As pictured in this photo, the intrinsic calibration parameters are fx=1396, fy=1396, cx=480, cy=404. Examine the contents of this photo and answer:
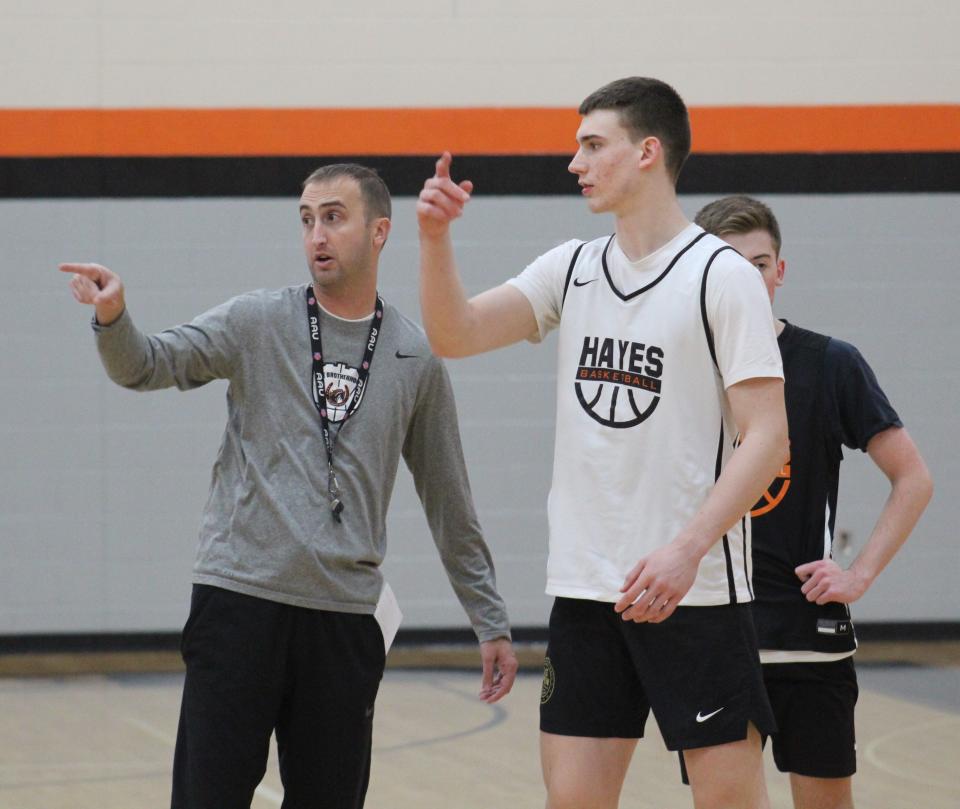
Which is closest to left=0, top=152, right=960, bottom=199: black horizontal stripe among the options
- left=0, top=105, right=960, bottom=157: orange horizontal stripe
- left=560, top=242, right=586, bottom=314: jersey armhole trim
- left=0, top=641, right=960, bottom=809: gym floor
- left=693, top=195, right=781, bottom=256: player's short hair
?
left=0, top=105, right=960, bottom=157: orange horizontal stripe

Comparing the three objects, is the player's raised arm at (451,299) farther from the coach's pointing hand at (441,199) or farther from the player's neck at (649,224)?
the player's neck at (649,224)

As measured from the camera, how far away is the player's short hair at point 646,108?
284 centimetres

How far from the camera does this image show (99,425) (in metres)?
7.72

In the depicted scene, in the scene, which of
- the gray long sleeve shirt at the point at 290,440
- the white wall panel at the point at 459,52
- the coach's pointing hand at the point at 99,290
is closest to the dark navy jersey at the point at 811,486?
the gray long sleeve shirt at the point at 290,440

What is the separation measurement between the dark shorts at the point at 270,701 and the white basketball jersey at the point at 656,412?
0.58 metres

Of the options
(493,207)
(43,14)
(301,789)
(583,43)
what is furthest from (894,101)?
(301,789)

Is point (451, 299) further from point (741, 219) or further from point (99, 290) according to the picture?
point (741, 219)

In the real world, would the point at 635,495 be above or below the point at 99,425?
above

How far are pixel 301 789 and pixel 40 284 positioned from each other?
5184 millimetres

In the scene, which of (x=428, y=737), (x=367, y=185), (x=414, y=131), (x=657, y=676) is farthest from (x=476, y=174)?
(x=657, y=676)

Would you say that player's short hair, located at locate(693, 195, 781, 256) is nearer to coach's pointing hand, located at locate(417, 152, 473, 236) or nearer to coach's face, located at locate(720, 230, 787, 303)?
coach's face, located at locate(720, 230, 787, 303)

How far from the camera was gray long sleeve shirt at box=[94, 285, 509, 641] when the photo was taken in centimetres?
312

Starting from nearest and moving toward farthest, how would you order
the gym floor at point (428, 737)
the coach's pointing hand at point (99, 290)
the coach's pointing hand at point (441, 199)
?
the coach's pointing hand at point (441, 199), the coach's pointing hand at point (99, 290), the gym floor at point (428, 737)

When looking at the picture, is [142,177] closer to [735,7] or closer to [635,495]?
[735,7]
